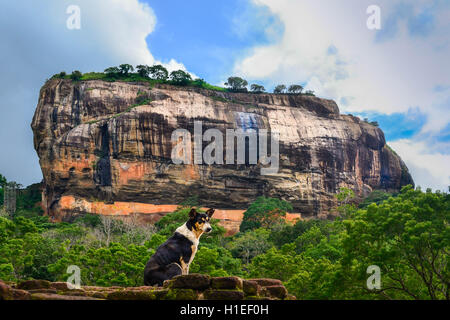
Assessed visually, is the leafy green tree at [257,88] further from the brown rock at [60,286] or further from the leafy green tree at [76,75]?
the brown rock at [60,286]

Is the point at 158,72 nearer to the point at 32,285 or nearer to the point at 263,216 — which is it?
the point at 263,216

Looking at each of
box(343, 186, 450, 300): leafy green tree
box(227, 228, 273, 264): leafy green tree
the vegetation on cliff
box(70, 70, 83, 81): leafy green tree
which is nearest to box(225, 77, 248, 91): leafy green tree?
the vegetation on cliff

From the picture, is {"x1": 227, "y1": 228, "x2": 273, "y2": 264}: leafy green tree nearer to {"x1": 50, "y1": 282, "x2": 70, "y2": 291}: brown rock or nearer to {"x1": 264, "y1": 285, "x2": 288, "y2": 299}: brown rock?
{"x1": 264, "y1": 285, "x2": 288, "y2": 299}: brown rock

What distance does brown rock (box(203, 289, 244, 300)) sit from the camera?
6.42 meters

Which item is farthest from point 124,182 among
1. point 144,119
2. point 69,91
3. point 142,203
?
point 69,91

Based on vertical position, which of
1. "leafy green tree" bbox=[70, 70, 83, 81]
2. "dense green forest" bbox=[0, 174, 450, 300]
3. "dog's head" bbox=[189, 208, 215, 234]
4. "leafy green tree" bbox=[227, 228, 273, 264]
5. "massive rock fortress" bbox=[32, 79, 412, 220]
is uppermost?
"leafy green tree" bbox=[70, 70, 83, 81]

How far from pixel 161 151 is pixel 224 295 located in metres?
52.8

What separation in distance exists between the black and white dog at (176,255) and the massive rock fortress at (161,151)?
1902 inches

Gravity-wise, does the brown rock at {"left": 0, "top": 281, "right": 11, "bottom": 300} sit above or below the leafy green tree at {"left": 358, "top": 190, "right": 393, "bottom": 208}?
below

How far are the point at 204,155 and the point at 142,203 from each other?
9913mm

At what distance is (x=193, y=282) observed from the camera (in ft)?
21.8

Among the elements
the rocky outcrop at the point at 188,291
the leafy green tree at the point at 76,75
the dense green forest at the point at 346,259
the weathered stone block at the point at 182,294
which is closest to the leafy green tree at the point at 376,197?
the dense green forest at the point at 346,259

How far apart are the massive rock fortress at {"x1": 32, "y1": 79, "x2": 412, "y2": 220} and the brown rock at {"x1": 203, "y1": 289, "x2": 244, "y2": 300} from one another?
5106 centimetres

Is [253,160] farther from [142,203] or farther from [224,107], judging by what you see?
[142,203]
